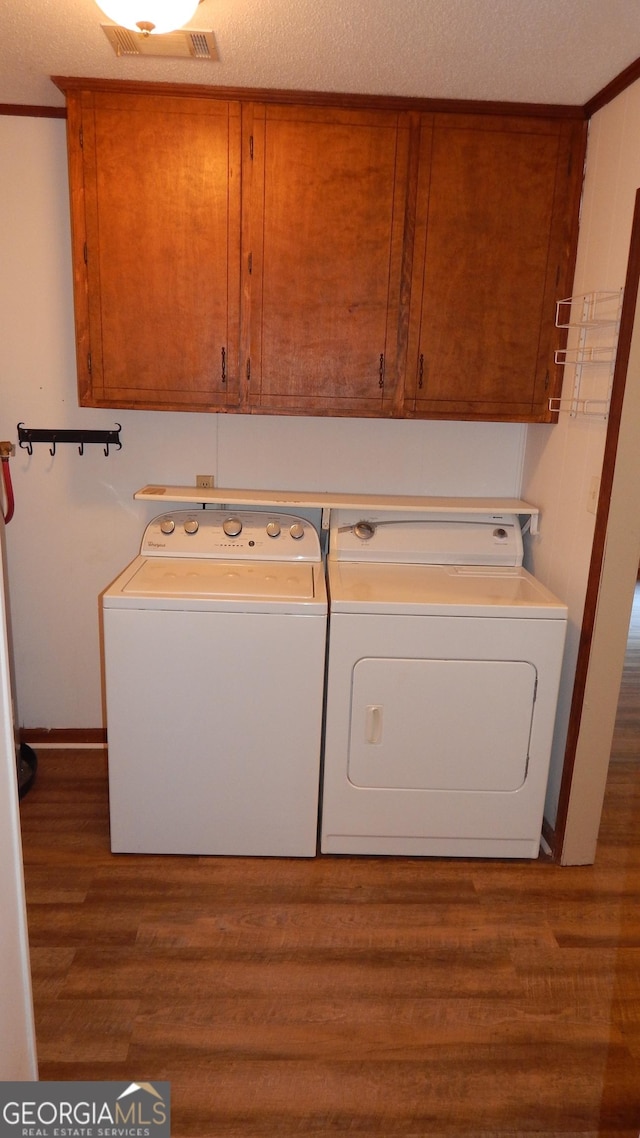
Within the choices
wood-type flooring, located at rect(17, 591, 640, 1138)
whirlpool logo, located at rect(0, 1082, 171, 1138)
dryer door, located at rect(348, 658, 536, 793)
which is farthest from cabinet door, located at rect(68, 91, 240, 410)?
whirlpool logo, located at rect(0, 1082, 171, 1138)

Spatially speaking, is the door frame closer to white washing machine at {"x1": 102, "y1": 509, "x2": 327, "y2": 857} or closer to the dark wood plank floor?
the dark wood plank floor

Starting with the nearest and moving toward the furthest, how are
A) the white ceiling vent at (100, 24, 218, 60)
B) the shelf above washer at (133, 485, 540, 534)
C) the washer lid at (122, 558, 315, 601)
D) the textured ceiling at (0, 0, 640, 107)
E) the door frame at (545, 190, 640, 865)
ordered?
1. the textured ceiling at (0, 0, 640, 107)
2. the white ceiling vent at (100, 24, 218, 60)
3. the door frame at (545, 190, 640, 865)
4. the washer lid at (122, 558, 315, 601)
5. the shelf above washer at (133, 485, 540, 534)

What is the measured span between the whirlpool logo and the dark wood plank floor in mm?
244

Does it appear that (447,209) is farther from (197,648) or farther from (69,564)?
(69,564)

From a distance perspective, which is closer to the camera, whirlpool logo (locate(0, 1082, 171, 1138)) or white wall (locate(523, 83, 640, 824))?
whirlpool logo (locate(0, 1082, 171, 1138))

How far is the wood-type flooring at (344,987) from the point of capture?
1.71 metres

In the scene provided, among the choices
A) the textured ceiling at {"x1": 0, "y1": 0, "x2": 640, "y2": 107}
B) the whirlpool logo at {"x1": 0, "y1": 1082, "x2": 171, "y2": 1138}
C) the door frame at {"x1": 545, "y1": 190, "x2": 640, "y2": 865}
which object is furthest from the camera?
the door frame at {"x1": 545, "y1": 190, "x2": 640, "y2": 865}

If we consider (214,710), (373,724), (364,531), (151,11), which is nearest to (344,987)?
(373,724)

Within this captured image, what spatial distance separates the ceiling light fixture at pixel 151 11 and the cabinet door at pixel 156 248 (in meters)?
0.67

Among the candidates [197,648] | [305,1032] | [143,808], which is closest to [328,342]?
[197,648]

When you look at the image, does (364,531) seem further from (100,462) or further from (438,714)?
(100,462)

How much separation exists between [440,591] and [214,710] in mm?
820

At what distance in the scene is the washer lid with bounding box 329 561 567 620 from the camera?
7.71 ft

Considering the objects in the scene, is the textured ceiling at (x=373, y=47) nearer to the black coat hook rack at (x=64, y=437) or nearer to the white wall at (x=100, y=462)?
the white wall at (x=100, y=462)
